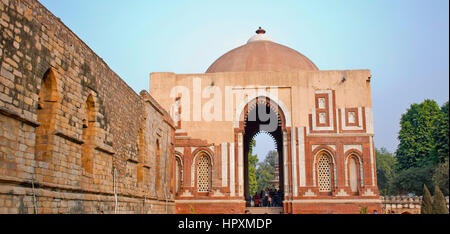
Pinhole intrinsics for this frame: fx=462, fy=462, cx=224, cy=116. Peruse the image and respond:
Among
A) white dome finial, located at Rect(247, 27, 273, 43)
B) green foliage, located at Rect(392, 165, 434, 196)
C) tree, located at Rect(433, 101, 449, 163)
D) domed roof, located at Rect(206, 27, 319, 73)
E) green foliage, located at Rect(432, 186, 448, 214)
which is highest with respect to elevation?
white dome finial, located at Rect(247, 27, 273, 43)

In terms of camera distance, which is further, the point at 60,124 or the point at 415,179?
the point at 415,179

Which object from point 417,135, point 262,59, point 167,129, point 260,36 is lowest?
point 167,129

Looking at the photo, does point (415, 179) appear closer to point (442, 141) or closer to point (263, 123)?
point (442, 141)

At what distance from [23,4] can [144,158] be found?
7.31 metres

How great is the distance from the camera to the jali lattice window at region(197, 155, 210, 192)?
63.4ft

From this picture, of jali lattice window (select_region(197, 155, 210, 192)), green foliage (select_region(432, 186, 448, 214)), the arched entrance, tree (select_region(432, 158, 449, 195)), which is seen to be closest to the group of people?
the arched entrance

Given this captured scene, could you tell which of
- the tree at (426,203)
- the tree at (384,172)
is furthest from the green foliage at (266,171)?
the tree at (426,203)

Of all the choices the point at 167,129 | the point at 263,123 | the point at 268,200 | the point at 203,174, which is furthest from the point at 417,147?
the point at 167,129

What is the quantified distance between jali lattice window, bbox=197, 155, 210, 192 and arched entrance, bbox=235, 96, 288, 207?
179cm

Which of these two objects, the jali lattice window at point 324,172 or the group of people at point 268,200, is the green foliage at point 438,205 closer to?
the jali lattice window at point 324,172

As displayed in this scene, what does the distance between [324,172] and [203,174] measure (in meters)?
5.02

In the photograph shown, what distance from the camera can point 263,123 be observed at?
25.2 m

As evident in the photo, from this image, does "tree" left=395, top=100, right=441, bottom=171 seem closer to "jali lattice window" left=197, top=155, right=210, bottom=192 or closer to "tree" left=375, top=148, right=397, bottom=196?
"tree" left=375, top=148, right=397, bottom=196
